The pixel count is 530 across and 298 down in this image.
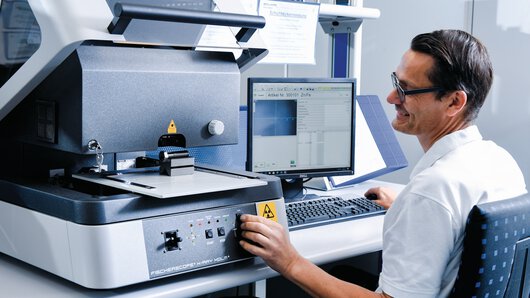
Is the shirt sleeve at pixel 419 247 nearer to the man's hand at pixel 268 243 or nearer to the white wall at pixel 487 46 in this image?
the man's hand at pixel 268 243

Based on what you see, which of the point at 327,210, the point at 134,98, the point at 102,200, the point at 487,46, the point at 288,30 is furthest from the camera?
the point at 487,46

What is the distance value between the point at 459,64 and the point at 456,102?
71 mm

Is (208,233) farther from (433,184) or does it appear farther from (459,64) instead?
(459,64)

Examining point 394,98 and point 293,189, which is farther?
point 293,189

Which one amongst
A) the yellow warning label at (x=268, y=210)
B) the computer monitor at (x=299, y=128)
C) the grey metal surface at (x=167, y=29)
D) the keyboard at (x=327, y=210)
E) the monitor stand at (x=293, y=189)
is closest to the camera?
the grey metal surface at (x=167, y=29)

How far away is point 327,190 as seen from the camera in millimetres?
2088

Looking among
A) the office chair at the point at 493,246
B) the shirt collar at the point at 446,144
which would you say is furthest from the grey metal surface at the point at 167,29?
the office chair at the point at 493,246

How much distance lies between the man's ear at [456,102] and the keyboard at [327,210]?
1.60 ft

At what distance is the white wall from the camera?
115 inches

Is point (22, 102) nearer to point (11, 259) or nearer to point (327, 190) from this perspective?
point (11, 259)

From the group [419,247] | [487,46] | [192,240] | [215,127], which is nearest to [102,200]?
[192,240]

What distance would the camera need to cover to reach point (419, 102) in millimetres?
1319

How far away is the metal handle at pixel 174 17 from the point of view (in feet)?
3.70

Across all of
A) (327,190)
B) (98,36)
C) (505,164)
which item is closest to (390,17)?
(327,190)
